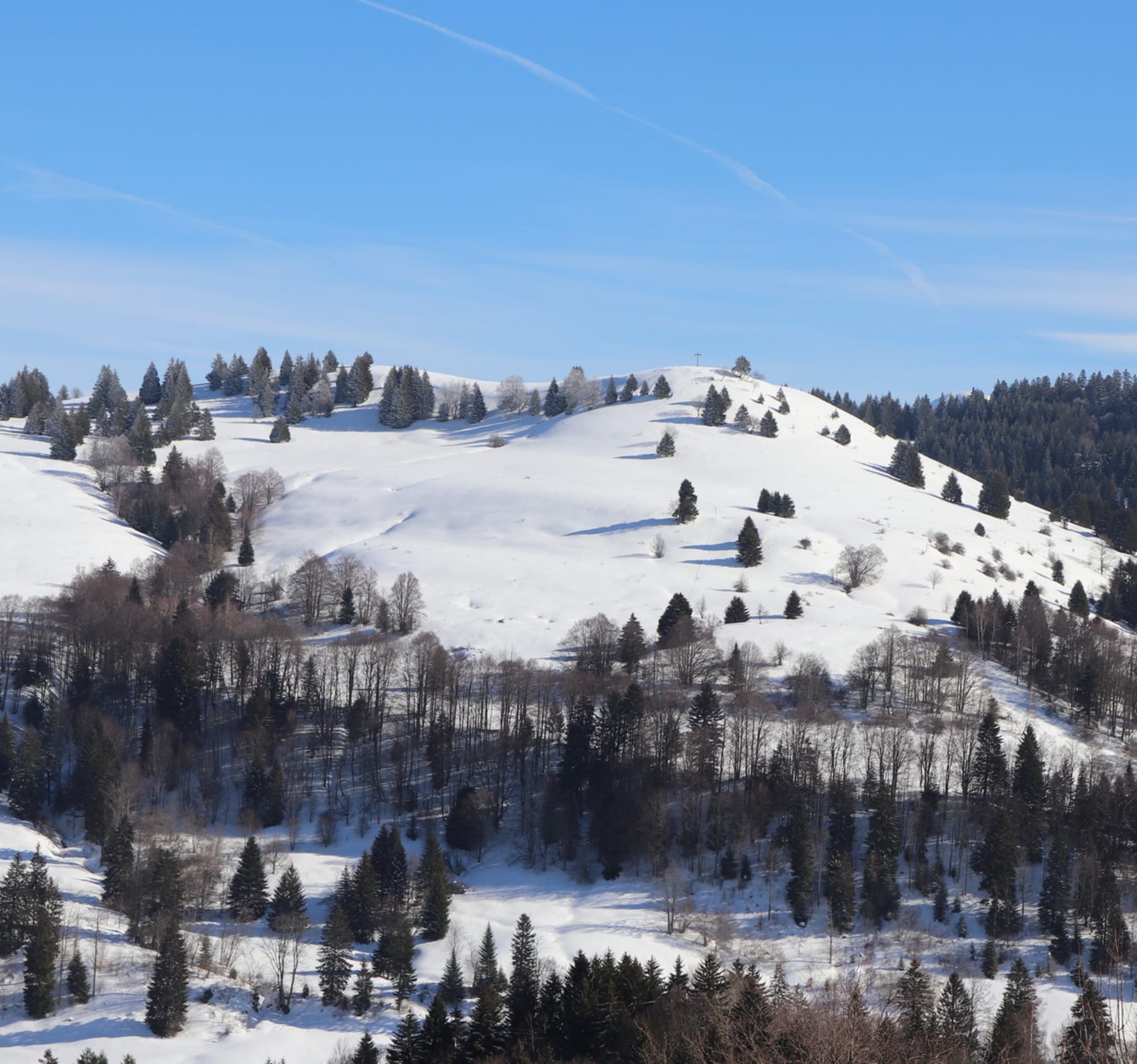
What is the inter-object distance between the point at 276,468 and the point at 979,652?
98.8m

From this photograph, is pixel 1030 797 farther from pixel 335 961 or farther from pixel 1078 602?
pixel 335 961

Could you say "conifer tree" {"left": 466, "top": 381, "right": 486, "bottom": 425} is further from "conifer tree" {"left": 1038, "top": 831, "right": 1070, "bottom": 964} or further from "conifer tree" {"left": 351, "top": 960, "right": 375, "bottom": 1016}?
"conifer tree" {"left": 351, "top": 960, "right": 375, "bottom": 1016}

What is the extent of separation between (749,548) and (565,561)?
18.9 m

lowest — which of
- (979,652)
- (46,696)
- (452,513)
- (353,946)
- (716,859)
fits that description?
(353,946)

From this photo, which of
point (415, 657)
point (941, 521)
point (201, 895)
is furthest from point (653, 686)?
point (941, 521)

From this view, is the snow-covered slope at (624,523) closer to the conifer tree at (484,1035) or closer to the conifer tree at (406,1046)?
the conifer tree at (406,1046)

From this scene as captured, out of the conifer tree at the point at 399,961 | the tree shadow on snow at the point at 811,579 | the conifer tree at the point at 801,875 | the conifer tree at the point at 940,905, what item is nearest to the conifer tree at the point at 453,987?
the conifer tree at the point at 399,961

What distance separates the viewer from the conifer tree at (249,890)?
62875 mm

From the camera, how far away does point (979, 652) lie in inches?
3578

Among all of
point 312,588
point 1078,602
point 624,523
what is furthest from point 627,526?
point 1078,602

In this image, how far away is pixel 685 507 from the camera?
11906cm

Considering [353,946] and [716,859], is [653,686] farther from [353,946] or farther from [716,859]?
[353,946]

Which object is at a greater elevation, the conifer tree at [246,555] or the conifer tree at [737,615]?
the conifer tree at [246,555]

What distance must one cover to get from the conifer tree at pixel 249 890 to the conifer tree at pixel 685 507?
66.6 m
